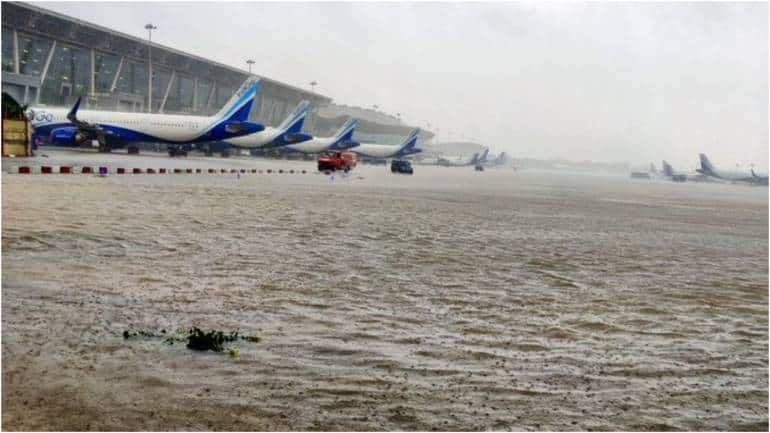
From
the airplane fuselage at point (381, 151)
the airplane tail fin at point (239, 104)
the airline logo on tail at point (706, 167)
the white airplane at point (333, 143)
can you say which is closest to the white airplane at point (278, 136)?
the airplane tail fin at point (239, 104)

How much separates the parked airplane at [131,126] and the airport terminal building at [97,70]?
12.7m

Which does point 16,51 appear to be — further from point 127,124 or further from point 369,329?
point 369,329

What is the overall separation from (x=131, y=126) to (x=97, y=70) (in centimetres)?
3983

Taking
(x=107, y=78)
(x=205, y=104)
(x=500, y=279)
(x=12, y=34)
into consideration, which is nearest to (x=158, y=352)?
(x=500, y=279)

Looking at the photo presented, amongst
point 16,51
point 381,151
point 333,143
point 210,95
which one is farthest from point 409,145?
point 16,51

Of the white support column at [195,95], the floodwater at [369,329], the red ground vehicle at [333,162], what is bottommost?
the floodwater at [369,329]

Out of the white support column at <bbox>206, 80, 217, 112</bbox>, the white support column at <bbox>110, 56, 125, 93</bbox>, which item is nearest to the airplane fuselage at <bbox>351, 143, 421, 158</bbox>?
the white support column at <bbox>206, 80, 217, 112</bbox>

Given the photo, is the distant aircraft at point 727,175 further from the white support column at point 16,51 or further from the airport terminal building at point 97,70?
the white support column at point 16,51

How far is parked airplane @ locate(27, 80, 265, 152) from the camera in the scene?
75750 mm

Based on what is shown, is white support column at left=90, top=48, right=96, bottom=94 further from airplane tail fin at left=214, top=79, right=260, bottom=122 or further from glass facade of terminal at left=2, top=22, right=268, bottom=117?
airplane tail fin at left=214, top=79, right=260, bottom=122

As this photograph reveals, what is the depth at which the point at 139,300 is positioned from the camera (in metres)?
10.1

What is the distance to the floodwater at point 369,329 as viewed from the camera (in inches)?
243

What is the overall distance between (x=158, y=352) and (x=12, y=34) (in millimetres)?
98195

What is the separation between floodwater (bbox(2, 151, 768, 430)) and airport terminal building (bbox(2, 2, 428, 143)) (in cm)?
7883
